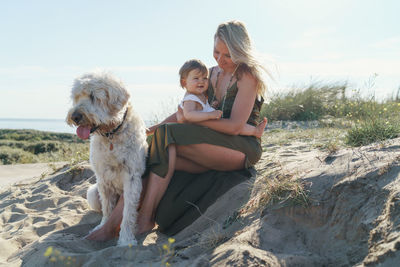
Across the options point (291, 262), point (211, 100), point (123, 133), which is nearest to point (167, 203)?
point (123, 133)

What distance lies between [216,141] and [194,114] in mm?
380

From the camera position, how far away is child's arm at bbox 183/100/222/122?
146 inches

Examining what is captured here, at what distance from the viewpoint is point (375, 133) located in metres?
4.39

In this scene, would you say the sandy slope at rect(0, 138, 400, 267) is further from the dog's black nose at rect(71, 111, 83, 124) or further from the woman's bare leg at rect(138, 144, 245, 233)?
the dog's black nose at rect(71, 111, 83, 124)

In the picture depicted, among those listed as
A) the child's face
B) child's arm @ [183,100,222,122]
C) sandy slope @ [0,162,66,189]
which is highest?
the child's face

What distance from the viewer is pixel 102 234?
11.9 feet

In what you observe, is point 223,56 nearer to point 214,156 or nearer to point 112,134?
point 214,156

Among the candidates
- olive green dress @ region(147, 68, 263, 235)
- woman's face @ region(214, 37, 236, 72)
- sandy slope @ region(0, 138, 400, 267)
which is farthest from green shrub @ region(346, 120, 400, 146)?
woman's face @ region(214, 37, 236, 72)

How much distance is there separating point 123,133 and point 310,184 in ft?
6.26

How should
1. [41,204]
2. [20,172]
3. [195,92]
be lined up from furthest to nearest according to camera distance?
[20,172] → [41,204] → [195,92]

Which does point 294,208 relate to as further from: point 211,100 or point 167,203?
point 211,100

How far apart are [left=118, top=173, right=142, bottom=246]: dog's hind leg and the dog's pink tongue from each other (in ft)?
1.97

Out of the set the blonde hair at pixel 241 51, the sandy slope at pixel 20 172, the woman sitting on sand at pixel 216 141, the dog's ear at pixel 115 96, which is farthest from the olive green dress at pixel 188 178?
the sandy slope at pixel 20 172

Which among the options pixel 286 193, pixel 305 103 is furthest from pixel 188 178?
pixel 305 103
